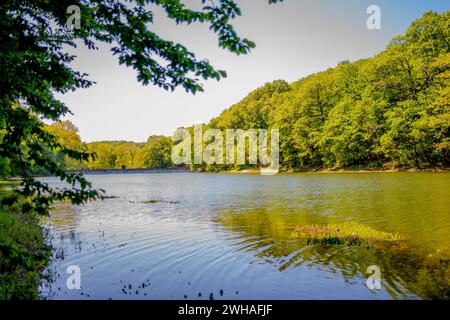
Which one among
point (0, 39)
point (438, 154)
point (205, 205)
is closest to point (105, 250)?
point (0, 39)

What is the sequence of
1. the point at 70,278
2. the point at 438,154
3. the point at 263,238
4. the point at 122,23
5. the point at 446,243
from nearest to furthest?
the point at 122,23 → the point at 70,278 → the point at 446,243 → the point at 263,238 → the point at 438,154

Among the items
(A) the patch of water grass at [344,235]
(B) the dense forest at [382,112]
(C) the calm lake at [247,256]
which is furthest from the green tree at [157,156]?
(A) the patch of water grass at [344,235]

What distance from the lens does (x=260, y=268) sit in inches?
513

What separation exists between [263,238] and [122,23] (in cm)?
1414

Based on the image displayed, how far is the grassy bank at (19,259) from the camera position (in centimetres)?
697

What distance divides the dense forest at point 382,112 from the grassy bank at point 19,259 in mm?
65679

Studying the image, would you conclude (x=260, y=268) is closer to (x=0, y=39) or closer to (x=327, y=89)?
(x=0, y=39)

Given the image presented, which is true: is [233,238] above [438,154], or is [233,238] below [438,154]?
below
